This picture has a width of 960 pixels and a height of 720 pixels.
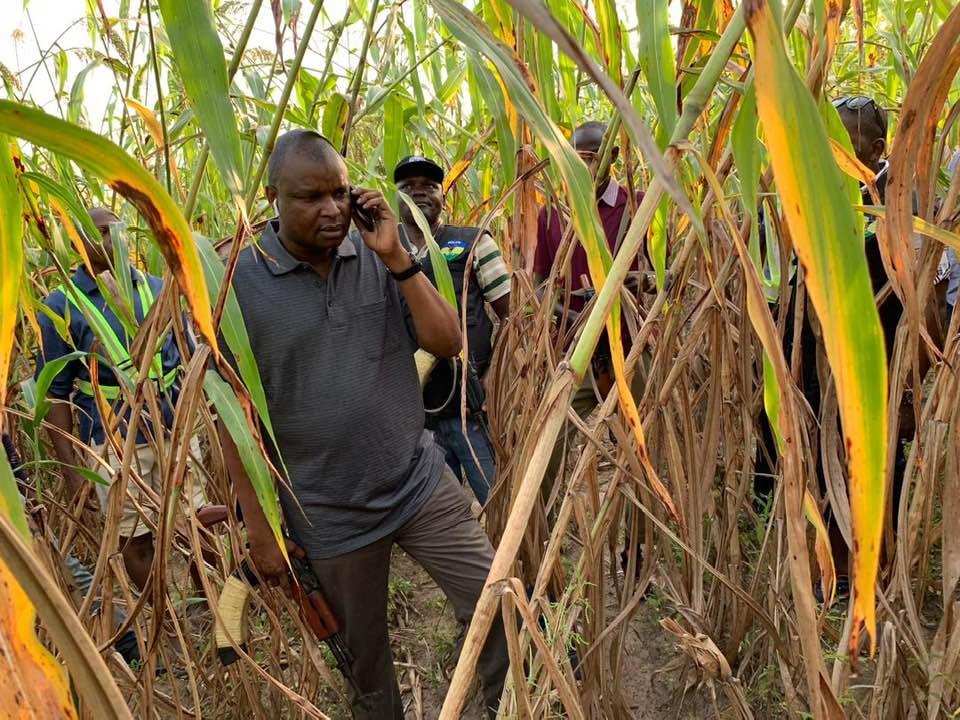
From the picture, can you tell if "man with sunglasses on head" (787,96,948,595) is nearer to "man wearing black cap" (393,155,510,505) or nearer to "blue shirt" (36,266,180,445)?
"man wearing black cap" (393,155,510,505)

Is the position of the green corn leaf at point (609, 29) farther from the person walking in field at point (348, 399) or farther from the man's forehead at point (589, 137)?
the man's forehead at point (589, 137)

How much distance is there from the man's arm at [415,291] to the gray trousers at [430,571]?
252 millimetres

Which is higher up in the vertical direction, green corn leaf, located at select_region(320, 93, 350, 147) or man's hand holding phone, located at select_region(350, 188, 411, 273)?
green corn leaf, located at select_region(320, 93, 350, 147)

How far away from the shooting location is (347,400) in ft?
4.21

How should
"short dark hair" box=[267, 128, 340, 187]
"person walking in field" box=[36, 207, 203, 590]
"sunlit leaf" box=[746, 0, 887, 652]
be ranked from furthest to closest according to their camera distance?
"person walking in field" box=[36, 207, 203, 590] → "short dark hair" box=[267, 128, 340, 187] → "sunlit leaf" box=[746, 0, 887, 652]

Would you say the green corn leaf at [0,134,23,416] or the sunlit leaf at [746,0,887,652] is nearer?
the sunlit leaf at [746,0,887,652]

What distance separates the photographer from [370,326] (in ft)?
4.31

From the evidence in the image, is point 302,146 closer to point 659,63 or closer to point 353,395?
point 353,395

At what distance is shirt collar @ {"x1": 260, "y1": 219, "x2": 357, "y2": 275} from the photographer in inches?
50.0

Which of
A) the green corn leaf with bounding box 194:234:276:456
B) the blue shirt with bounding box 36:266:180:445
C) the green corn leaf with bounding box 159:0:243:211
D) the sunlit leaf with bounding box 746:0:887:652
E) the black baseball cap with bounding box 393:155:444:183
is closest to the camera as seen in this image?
the sunlit leaf with bounding box 746:0:887:652

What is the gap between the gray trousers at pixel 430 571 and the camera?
4.40ft

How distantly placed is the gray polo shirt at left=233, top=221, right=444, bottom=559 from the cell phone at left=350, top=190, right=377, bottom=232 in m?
0.09

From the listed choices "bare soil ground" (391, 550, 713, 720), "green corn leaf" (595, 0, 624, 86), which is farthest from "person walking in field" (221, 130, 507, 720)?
"green corn leaf" (595, 0, 624, 86)

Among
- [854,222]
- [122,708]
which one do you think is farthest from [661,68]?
[122,708]
